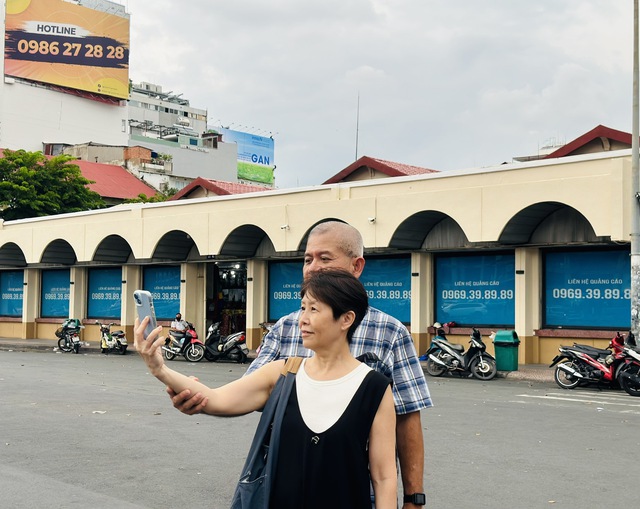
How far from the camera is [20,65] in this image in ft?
242

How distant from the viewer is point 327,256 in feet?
12.1

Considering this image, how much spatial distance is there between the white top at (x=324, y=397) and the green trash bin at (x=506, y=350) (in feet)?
53.9

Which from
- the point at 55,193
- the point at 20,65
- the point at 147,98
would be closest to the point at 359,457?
the point at 55,193

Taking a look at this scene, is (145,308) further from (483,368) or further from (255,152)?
(255,152)

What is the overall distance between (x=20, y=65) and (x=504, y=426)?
231ft

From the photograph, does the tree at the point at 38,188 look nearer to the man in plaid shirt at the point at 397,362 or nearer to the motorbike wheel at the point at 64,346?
the motorbike wheel at the point at 64,346

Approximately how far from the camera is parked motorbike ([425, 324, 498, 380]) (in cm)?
1850

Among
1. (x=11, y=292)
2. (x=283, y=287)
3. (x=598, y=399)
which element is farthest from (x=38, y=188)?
(x=598, y=399)

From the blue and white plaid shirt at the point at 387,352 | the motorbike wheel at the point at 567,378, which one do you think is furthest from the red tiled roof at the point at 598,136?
the blue and white plaid shirt at the point at 387,352

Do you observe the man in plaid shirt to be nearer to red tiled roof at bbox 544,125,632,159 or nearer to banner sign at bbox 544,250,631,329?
banner sign at bbox 544,250,631,329

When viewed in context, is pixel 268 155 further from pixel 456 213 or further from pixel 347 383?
pixel 347 383

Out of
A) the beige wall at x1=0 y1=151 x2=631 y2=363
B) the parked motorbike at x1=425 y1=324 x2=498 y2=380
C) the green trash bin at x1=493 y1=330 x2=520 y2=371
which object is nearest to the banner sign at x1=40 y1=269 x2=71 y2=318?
the beige wall at x1=0 y1=151 x2=631 y2=363

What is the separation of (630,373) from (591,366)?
0.87 m

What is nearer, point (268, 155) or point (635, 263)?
point (635, 263)
